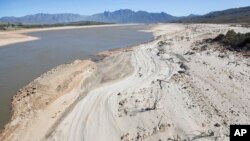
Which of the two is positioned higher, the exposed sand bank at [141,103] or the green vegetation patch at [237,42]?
the green vegetation patch at [237,42]

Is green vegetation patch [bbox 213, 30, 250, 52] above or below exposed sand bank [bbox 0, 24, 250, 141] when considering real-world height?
above

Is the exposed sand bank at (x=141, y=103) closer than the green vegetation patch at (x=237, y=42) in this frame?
Yes

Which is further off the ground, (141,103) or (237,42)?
(237,42)

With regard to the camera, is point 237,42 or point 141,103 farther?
point 237,42

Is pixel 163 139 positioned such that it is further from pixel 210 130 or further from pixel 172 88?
pixel 172 88

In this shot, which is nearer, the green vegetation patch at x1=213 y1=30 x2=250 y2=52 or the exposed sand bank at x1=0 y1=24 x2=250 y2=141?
the exposed sand bank at x1=0 y1=24 x2=250 y2=141

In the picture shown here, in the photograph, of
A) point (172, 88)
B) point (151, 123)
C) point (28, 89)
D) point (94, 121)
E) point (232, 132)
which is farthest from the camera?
point (28, 89)

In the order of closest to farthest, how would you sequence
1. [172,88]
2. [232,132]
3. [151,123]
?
1. [232,132]
2. [151,123]
3. [172,88]

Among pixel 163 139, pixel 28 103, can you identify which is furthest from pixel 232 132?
pixel 28 103
